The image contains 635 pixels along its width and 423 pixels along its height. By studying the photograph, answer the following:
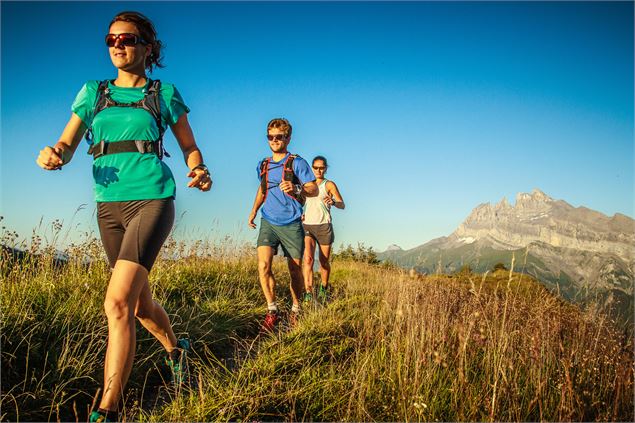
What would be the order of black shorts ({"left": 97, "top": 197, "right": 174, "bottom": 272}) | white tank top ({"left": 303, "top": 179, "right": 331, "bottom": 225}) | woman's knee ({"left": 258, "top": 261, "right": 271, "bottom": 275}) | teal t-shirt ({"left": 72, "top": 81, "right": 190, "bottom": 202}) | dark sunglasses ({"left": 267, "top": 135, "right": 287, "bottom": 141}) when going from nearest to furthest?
1. black shorts ({"left": 97, "top": 197, "right": 174, "bottom": 272})
2. teal t-shirt ({"left": 72, "top": 81, "right": 190, "bottom": 202})
3. woman's knee ({"left": 258, "top": 261, "right": 271, "bottom": 275})
4. dark sunglasses ({"left": 267, "top": 135, "right": 287, "bottom": 141})
5. white tank top ({"left": 303, "top": 179, "right": 331, "bottom": 225})

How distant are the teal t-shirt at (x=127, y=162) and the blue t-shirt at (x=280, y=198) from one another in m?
2.91

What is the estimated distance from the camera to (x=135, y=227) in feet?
9.04

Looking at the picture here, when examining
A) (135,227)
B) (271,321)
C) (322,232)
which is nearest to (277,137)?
(271,321)

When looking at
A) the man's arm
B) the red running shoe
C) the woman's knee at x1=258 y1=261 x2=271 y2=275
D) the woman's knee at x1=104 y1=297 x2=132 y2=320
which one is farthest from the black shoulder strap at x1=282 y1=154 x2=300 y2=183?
the woman's knee at x1=104 y1=297 x2=132 y2=320

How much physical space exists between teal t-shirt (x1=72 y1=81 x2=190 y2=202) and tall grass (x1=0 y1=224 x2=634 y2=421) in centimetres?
127

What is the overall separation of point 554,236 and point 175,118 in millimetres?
5681

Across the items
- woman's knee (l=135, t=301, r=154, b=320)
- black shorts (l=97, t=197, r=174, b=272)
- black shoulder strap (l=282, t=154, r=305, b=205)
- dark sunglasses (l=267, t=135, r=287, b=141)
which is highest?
dark sunglasses (l=267, t=135, r=287, b=141)

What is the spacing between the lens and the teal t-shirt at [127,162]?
284cm

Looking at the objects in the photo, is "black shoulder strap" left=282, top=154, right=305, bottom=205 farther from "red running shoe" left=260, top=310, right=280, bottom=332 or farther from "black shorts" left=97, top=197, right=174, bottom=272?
"black shorts" left=97, top=197, right=174, bottom=272

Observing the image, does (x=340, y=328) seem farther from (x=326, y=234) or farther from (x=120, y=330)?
(x=326, y=234)

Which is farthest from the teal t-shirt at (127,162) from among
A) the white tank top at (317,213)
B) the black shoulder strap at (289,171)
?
the white tank top at (317,213)

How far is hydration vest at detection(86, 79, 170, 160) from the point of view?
2.86 m

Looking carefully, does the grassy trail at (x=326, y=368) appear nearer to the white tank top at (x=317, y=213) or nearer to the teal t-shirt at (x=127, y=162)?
the teal t-shirt at (x=127, y=162)

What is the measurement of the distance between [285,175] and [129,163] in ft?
9.54
